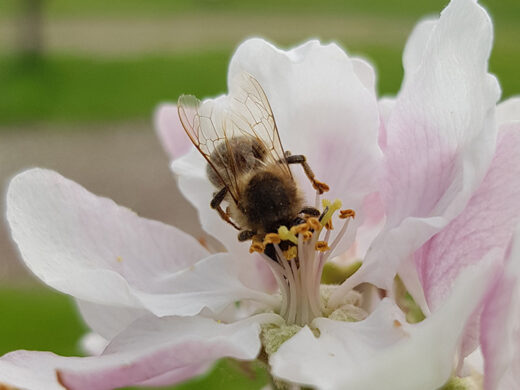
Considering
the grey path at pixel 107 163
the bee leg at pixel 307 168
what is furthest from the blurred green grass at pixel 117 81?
the bee leg at pixel 307 168

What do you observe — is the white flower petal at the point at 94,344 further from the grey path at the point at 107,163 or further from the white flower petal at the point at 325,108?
the grey path at the point at 107,163

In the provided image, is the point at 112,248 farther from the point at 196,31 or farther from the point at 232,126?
the point at 196,31

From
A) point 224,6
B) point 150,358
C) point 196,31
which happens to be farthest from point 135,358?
point 224,6

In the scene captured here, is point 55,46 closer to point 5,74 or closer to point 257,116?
point 5,74

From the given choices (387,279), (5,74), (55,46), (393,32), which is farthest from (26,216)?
(393,32)

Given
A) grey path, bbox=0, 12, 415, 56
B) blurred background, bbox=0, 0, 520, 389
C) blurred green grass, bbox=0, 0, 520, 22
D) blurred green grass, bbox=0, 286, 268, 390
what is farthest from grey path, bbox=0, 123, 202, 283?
blurred green grass, bbox=0, 0, 520, 22

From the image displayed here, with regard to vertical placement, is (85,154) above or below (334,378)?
below

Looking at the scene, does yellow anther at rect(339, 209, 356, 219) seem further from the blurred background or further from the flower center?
the blurred background
